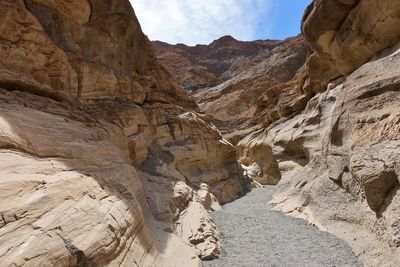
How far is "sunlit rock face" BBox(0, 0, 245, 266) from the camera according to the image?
477 cm

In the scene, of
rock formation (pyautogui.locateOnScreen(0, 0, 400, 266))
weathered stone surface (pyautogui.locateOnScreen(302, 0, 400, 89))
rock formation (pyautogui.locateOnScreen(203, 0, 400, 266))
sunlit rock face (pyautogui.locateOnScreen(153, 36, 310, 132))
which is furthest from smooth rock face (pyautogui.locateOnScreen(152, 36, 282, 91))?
rock formation (pyautogui.locateOnScreen(0, 0, 400, 266))

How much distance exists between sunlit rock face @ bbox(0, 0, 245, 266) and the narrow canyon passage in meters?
0.73

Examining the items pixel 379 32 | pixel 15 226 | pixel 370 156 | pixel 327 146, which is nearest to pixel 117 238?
pixel 15 226

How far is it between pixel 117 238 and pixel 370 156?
23.1 ft

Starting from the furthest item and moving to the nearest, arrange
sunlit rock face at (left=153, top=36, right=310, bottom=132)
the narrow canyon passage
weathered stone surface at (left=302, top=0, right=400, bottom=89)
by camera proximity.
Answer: sunlit rock face at (left=153, top=36, right=310, bottom=132)
weathered stone surface at (left=302, top=0, right=400, bottom=89)
the narrow canyon passage

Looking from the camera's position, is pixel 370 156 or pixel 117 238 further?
pixel 370 156

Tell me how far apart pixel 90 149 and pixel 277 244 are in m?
6.28

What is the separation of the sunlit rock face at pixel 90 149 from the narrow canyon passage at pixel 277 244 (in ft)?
2.41

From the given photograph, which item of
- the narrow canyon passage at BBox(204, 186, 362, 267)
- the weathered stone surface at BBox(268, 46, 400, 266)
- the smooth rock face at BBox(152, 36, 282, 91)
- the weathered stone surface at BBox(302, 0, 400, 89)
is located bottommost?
the narrow canyon passage at BBox(204, 186, 362, 267)

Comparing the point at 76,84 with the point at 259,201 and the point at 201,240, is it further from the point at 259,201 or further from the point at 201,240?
the point at 259,201

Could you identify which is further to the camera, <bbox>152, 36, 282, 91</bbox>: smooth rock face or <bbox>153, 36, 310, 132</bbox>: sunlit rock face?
<bbox>152, 36, 282, 91</bbox>: smooth rock face

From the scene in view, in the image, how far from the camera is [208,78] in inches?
2830

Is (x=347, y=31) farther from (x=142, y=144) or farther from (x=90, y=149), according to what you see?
(x=90, y=149)

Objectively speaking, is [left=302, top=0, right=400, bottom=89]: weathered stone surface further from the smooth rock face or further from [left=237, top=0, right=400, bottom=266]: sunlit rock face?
the smooth rock face
